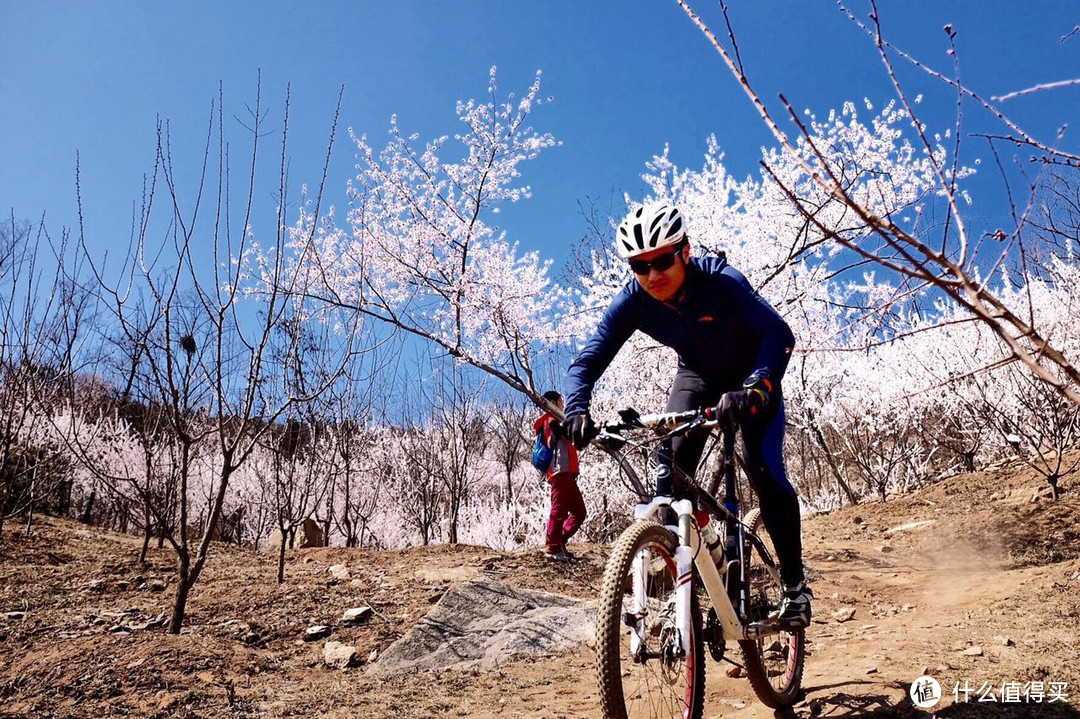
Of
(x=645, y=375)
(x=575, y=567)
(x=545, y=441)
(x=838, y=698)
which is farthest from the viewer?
(x=645, y=375)

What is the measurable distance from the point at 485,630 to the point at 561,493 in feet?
11.7

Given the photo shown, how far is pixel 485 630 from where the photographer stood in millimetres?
5539

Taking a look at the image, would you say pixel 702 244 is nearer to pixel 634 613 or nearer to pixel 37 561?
pixel 634 613

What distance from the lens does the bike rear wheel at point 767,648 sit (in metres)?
3.12

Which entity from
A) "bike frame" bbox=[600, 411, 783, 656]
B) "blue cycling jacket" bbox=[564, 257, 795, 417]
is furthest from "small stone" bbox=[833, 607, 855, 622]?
"blue cycling jacket" bbox=[564, 257, 795, 417]

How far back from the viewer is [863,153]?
12562mm

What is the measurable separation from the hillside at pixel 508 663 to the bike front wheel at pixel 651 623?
3.00 ft

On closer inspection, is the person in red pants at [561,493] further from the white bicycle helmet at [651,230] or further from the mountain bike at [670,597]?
the white bicycle helmet at [651,230]

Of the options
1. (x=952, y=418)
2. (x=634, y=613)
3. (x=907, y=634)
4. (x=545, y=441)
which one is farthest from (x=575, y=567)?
(x=952, y=418)

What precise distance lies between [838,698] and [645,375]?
35.9 ft

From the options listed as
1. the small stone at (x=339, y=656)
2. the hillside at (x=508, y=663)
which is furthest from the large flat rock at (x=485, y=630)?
the small stone at (x=339, y=656)

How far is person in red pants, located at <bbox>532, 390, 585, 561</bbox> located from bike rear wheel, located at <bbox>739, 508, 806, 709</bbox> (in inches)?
199

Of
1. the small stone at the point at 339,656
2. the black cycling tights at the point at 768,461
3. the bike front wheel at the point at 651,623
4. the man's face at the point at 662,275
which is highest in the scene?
the man's face at the point at 662,275

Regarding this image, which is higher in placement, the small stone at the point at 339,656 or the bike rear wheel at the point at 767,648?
the bike rear wheel at the point at 767,648
